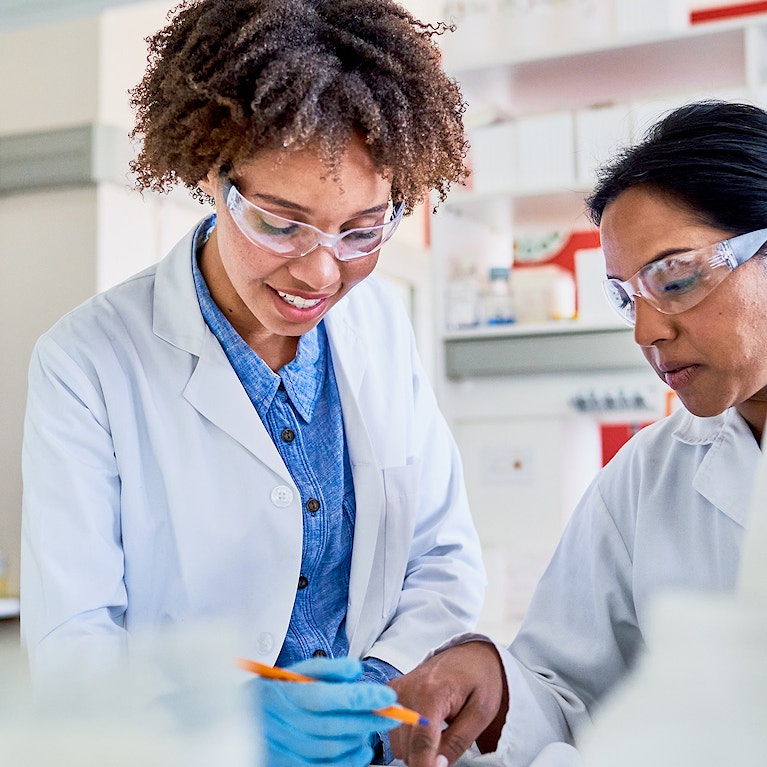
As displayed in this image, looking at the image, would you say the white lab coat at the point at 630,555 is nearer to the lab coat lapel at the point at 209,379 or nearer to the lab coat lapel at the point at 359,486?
the lab coat lapel at the point at 359,486

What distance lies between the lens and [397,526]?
1522 mm

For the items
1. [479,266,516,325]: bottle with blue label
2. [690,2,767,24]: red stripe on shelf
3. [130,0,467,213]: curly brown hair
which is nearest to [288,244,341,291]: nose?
[130,0,467,213]: curly brown hair

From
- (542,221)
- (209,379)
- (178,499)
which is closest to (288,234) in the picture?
(209,379)

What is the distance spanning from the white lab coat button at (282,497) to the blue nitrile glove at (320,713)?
57 cm

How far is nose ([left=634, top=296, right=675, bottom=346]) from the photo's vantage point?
1.28m

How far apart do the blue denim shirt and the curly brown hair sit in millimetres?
270

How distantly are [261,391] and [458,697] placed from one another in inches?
21.8

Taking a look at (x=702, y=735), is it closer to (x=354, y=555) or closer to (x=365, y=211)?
(x=365, y=211)

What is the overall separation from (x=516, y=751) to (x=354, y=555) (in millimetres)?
425

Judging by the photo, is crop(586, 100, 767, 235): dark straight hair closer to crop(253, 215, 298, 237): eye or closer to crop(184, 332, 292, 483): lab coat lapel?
crop(253, 215, 298, 237): eye

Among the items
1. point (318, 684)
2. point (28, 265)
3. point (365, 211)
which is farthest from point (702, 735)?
point (28, 265)

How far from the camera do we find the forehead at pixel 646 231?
1266mm

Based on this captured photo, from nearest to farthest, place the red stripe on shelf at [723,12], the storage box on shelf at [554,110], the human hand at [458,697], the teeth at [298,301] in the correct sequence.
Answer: the human hand at [458,697] → the teeth at [298,301] → the storage box on shelf at [554,110] → the red stripe on shelf at [723,12]

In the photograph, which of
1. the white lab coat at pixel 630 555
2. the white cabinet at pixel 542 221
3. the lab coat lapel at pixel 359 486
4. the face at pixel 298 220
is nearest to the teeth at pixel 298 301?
the face at pixel 298 220
